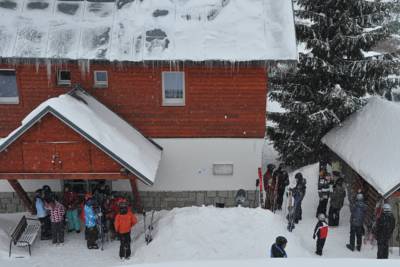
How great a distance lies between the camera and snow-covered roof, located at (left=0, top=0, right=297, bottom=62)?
13.4 metres

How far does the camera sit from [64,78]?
46.8 feet

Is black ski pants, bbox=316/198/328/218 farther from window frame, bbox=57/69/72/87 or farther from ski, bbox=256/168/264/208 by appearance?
window frame, bbox=57/69/72/87

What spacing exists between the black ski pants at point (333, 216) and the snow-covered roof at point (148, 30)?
4824mm

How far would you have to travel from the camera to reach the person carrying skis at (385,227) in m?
11.5

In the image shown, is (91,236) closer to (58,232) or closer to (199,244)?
(58,232)

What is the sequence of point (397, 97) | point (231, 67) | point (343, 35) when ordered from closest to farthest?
point (231, 67) < point (343, 35) < point (397, 97)

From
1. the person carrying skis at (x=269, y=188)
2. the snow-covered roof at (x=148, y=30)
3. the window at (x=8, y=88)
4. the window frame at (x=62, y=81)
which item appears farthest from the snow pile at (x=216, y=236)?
the window at (x=8, y=88)

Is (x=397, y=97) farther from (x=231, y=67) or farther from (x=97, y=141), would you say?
(x=97, y=141)

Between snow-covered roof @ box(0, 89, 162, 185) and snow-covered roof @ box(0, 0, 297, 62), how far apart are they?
1.58 meters

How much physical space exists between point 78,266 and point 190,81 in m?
6.17

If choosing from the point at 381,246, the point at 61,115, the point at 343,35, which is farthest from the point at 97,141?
the point at 343,35

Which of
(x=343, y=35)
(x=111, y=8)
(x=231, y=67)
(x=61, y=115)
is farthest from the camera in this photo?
(x=343, y=35)

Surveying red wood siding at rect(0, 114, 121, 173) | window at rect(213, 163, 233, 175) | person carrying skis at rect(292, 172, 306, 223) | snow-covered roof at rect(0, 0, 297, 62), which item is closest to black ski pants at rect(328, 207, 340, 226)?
person carrying skis at rect(292, 172, 306, 223)

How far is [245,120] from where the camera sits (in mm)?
14180
